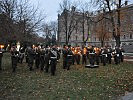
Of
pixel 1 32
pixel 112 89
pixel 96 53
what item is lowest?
pixel 112 89

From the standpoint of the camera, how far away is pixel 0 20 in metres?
16.7

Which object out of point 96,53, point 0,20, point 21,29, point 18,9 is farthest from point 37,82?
point 18,9

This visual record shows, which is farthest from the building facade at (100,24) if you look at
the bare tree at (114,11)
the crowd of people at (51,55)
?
the crowd of people at (51,55)

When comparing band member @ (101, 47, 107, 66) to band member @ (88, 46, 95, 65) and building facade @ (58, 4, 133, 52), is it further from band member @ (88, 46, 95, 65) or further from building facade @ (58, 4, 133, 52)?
building facade @ (58, 4, 133, 52)

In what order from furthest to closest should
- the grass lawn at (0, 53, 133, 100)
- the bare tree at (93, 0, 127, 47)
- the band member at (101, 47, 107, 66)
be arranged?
the bare tree at (93, 0, 127, 47) < the band member at (101, 47, 107, 66) < the grass lawn at (0, 53, 133, 100)

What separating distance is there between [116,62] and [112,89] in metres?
13.2

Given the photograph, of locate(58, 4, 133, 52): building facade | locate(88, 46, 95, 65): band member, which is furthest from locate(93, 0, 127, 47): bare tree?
locate(88, 46, 95, 65): band member

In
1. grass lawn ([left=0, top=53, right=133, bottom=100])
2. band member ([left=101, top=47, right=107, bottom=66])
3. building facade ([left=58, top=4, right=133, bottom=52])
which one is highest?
building facade ([left=58, top=4, right=133, bottom=52])

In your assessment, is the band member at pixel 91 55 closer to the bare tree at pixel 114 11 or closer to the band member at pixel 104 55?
the band member at pixel 104 55

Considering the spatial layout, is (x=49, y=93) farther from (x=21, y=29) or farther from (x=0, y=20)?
(x=21, y=29)

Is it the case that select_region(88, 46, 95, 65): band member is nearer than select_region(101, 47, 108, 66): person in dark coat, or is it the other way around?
select_region(88, 46, 95, 65): band member

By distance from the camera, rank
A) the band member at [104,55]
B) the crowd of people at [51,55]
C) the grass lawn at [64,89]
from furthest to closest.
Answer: the band member at [104,55] → the crowd of people at [51,55] → the grass lawn at [64,89]

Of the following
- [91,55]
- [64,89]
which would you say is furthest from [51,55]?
[91,55]

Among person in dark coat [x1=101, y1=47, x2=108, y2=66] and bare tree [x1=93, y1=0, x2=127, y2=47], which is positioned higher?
bare tree [x1=93, y1=0, x2=127, y2=47]
